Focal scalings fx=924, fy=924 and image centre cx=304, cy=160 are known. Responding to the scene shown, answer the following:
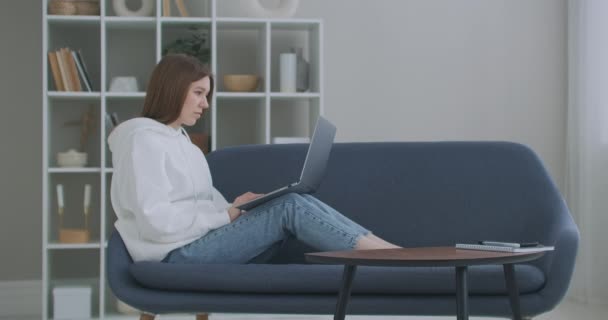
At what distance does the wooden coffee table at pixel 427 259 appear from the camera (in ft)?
7.13

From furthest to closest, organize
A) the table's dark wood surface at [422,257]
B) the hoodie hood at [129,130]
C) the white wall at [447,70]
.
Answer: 1. the white wall at [447,70]
2. the hoodie hood at [129,130]
3. the table's dark wood surface at [422,257]

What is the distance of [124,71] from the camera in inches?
198

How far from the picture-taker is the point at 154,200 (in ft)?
9.41

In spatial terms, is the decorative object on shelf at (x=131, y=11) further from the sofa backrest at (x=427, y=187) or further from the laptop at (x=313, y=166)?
the laptop at (x=313, y=166)

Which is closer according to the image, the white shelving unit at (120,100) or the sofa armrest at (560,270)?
the sofa armrest at (560,270)

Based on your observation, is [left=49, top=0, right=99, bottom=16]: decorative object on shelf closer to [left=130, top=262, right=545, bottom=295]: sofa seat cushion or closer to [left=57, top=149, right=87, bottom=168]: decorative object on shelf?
[left=57, top=149, right=87, bottom=168]: decorative object on shelf

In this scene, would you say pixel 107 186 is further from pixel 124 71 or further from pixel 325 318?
pixel 325 318

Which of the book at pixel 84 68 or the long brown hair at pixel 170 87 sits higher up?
the book at pixel 84 68

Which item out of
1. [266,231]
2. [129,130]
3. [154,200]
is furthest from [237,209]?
[129,130]
